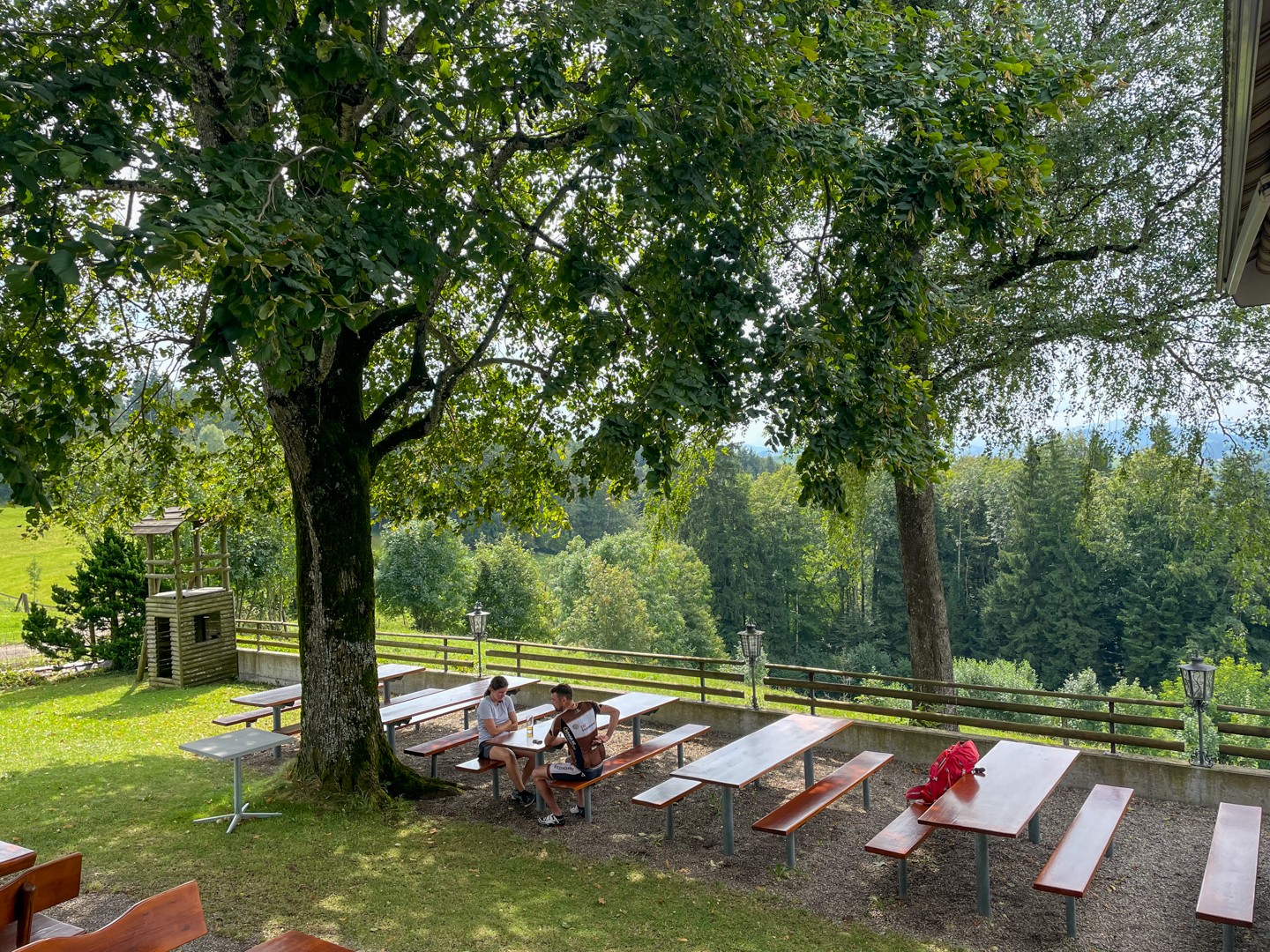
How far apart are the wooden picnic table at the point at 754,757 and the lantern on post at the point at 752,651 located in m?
1.97

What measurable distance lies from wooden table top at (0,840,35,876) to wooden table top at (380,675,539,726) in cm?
414

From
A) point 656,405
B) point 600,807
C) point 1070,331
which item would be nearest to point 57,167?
point 656,405

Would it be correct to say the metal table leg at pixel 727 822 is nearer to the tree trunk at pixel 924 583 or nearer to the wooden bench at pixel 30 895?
the wooden bench at pixel 30 895

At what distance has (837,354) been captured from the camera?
7172 mm

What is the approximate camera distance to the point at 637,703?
9.83 meters

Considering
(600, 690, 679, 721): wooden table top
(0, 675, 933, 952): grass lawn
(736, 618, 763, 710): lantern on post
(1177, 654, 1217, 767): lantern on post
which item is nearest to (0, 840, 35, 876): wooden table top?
(0, 675, 933, 952): grass lawn

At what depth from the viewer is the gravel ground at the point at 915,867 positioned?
228 inches

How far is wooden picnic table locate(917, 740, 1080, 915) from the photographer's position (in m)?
5.77

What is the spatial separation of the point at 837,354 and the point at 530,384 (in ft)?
18.1

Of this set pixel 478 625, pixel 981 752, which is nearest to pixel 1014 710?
pixel 981 752

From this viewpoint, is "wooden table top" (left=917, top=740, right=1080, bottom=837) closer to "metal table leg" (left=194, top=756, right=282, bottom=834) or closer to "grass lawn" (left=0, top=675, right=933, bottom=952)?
"grass lawn" (left=0, top=675, right=933, bottom=952)

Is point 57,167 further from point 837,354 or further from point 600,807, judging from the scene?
point 600,807

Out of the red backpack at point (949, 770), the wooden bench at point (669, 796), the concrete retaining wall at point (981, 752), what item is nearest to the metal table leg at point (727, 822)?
the wooden bench at point (669, 796)

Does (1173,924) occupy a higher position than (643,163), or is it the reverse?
(643,163)
